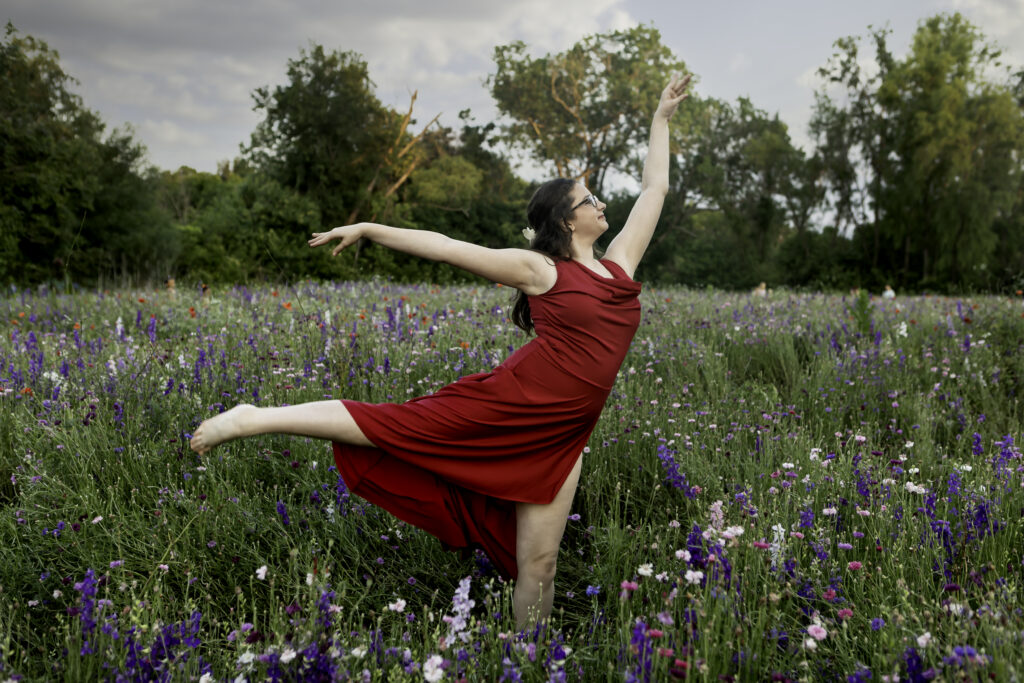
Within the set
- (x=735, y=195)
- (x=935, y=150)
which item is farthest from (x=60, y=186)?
(x=735, y=195)

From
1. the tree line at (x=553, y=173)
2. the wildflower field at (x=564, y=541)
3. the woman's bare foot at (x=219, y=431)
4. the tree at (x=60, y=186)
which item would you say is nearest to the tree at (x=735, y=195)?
the tree line at (x=553, y=173)

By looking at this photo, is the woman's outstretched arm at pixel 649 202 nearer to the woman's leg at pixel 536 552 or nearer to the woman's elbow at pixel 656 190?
the woman's elbow at pixel 656 190

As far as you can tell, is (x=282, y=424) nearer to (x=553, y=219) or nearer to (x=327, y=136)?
(x=553, y=219)

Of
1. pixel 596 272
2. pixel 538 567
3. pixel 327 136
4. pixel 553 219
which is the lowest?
pixel 538 567

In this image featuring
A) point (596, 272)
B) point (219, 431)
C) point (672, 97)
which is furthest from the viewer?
point (672, 97)

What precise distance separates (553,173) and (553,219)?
3176 cm

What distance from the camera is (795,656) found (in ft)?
6.37

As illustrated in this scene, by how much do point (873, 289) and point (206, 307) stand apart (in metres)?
30.1

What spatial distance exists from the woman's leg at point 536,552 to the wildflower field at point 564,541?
0.31ft

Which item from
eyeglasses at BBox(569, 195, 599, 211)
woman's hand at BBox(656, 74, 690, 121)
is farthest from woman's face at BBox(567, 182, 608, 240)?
Result: woman's hand at BBox(656, 74, 690, 121)

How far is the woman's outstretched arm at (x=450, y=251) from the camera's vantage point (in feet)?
7.29

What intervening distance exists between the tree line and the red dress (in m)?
7.88

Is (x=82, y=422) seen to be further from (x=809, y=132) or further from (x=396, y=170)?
(x=809, y=132)

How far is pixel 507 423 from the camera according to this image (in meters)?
2.31
